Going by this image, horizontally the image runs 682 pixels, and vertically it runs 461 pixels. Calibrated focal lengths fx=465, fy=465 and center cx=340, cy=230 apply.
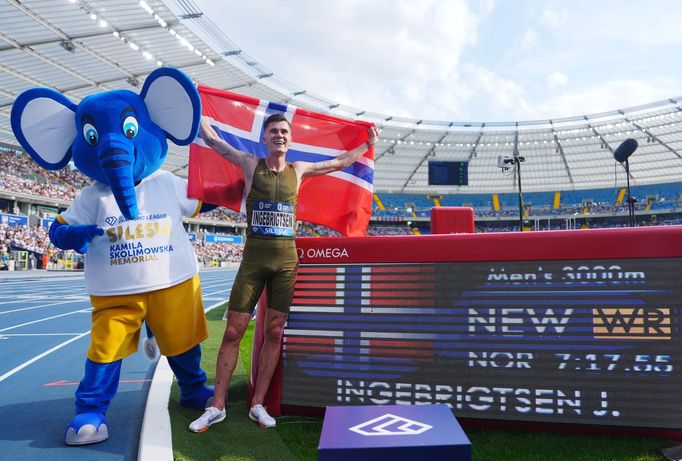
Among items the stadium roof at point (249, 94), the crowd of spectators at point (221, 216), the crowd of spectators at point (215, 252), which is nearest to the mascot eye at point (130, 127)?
the stadium roof at point (249, 94)

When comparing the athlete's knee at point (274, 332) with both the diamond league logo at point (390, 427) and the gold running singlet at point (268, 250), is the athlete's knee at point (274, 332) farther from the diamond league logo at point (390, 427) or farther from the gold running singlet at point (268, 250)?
the diamond league logo at point (390, 427)

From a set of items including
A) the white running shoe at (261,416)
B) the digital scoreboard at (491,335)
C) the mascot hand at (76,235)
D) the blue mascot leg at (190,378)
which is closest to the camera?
the digital scoreboard at (491,335)

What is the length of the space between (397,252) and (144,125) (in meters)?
1.80

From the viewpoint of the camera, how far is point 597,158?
141 ft

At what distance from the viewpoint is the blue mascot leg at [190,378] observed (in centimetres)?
305

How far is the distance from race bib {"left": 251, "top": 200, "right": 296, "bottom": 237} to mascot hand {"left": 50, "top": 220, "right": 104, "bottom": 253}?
93cm

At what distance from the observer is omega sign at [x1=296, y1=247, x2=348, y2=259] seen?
2838mm

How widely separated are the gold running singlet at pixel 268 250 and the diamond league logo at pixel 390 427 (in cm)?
142

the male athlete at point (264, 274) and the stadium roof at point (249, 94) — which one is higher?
the stadium roof at point (249, 94)

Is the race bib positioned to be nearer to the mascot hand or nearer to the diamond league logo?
the mascot hand

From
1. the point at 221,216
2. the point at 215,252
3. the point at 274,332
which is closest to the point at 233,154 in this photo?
the point at 274,332

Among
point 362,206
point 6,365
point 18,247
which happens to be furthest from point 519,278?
point 18,247

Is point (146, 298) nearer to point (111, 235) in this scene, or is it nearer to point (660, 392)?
point (111, 235)

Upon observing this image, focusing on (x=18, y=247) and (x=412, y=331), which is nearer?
(x=412, y=331)
